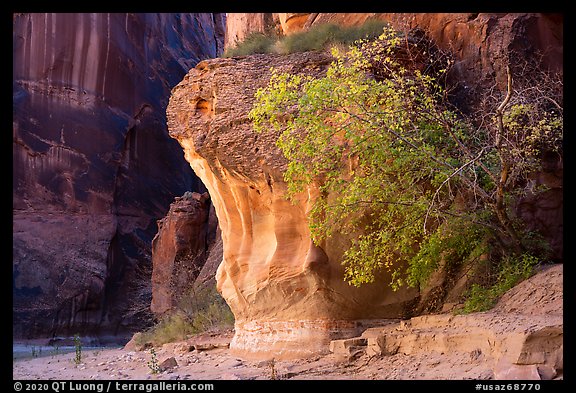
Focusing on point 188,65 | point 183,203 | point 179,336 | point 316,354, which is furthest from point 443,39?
point 188,65

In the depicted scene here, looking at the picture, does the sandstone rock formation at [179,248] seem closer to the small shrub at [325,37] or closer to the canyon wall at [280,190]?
the canyon wall at [280,190]

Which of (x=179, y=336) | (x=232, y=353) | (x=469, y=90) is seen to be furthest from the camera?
(x=179, y=336)

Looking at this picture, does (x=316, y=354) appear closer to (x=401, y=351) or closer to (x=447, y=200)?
(x=401, y=351)

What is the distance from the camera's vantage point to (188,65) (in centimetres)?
4538

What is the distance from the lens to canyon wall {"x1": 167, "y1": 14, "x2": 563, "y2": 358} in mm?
11352

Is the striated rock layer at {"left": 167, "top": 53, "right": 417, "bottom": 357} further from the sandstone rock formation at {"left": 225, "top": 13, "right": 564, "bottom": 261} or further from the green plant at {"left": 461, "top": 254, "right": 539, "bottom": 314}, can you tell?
the sandstone rock formation at {"left": 225, "top": 13, "right": 564, "bottom": 261}

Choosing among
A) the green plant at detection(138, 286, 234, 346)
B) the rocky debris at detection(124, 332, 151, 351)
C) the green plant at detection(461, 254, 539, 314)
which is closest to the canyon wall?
the green plant at detection(461, 254, 539, 314)

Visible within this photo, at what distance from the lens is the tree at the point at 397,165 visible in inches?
376

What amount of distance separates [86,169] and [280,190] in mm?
26877

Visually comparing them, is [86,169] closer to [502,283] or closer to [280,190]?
[280,190]

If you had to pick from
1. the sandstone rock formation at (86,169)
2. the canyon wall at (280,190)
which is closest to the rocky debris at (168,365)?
the canyon wall at (280,190)

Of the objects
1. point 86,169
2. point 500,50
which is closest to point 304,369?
point 500,50

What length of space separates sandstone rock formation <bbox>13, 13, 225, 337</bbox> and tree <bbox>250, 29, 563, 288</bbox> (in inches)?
910
